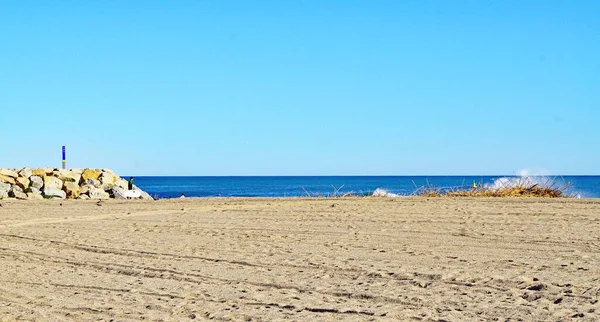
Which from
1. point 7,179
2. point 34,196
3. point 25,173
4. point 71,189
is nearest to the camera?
point 34,196

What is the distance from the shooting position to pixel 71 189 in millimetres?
31953

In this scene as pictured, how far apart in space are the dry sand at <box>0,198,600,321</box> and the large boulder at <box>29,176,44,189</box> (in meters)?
13.4

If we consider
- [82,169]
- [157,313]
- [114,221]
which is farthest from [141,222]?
[82,169]

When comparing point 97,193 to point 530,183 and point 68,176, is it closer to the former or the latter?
point 68,176

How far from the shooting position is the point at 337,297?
8617 millimetres

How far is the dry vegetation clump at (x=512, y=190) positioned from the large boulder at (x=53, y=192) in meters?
15.1

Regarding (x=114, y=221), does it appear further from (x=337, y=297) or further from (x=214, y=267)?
(x=337, y=297)

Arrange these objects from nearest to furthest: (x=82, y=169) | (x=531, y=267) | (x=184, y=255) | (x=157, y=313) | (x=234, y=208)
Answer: (x=157, y=313) → (x=531, y=267) → (x=184, y=255) → (x=234, y=208) → (x=82, y=169)

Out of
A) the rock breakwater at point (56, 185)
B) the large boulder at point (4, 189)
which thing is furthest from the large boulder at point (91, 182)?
the large boulder at point (4, 189)

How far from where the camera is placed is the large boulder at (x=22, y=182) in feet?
102

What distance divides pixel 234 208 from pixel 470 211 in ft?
20.7

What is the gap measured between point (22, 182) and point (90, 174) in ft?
12.1

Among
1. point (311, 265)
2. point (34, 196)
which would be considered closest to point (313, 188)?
point (34, 196)

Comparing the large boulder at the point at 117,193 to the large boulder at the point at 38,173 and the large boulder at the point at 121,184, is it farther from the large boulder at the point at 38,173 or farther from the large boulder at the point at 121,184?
the large boulder at the point at 38,173
